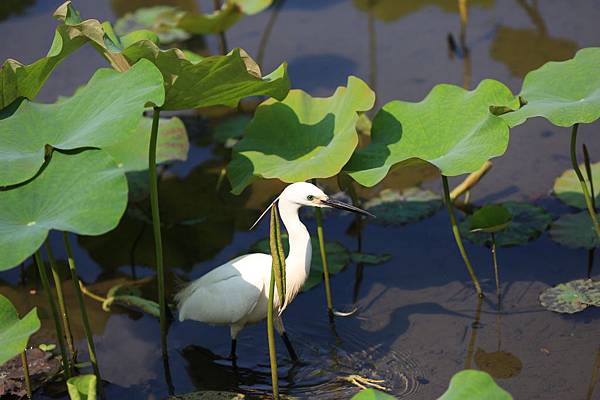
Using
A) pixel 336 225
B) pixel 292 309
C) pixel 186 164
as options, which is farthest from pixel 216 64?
pixel 186 164

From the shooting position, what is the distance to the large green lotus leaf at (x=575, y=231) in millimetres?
4691

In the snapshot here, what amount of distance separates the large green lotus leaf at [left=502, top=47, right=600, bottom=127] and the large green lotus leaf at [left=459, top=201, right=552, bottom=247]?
79cm

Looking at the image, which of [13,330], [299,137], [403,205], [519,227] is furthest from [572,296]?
[13,330]

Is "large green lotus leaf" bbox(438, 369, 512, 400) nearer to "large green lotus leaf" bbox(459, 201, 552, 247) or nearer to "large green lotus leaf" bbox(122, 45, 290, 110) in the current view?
"large green lotus leaf" bbox(122, 45, 290, 110)

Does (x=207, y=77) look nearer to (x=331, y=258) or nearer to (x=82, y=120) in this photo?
(x=82, y=120)

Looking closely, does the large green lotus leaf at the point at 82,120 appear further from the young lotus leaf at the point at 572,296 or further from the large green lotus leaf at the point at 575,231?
the large green lotus leaf at the point at 575,231

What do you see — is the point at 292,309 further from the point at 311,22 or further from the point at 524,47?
the point at 311,22

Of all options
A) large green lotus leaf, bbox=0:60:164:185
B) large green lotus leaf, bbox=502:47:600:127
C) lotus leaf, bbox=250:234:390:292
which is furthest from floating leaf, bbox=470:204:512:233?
large green lotus leaf, bbox=0:60:164:185

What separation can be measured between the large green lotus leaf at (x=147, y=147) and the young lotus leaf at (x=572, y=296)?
2.02 meters

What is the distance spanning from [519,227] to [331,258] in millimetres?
→ 987

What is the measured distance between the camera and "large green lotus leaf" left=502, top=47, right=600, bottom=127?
3.90 meters

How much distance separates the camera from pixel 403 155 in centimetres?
416

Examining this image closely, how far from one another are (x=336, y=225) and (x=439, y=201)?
1.91ft

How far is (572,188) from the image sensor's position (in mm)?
4980
